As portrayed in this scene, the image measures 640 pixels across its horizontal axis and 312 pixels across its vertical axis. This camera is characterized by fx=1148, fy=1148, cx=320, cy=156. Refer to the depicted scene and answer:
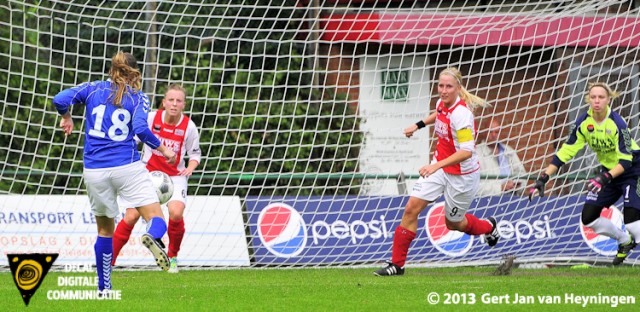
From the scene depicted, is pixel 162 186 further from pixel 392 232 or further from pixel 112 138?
pixel 392 232

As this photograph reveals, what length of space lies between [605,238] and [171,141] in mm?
5285

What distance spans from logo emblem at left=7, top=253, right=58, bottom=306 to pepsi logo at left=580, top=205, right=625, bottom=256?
718 centimetres

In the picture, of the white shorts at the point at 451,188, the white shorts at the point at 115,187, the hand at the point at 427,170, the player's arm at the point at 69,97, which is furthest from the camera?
the white shorts at the point at 451,188

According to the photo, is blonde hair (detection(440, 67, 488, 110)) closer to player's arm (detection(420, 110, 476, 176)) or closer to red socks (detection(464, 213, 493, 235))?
player's arm (detection(420, 110, 476, 176))

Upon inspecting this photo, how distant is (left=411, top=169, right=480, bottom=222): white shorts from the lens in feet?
34.7

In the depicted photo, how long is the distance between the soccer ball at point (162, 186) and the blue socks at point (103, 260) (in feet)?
6.17

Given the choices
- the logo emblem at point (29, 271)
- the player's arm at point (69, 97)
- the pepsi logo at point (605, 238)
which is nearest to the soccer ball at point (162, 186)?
the player's arm at point (69, 97)

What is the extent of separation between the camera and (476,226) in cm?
1112

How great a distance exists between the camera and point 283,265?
42.7 feet

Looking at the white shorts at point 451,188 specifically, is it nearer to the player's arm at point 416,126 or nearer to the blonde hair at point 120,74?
the player's arm at point 416,126

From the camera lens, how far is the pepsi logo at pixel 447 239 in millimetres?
13211

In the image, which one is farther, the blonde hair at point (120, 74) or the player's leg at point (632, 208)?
the player's leg at point (632, 208)

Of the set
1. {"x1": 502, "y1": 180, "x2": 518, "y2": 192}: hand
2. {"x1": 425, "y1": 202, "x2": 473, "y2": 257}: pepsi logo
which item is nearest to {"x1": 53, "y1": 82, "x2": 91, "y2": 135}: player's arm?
{"x1": 425, "y1": 202, "x2": 473, "y2": 257}: pepsi logo

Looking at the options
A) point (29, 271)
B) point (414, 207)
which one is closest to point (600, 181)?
point (414, 207)
